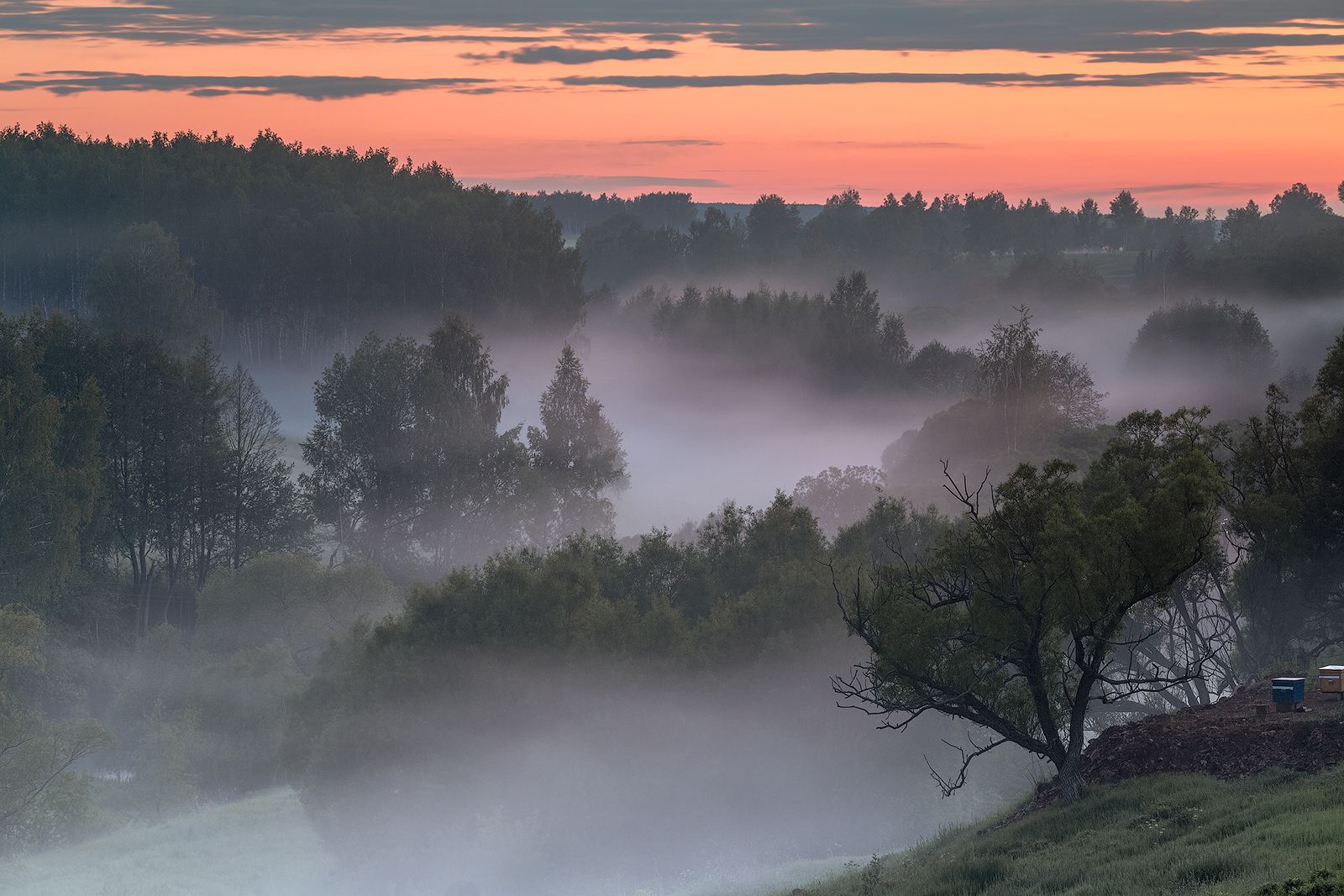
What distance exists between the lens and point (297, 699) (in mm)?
54000

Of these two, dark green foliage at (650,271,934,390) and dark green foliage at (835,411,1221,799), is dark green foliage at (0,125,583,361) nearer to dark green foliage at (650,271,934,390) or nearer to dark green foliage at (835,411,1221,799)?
dark green foliage at (650,271,934,390)

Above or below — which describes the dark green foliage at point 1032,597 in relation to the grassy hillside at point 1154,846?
above

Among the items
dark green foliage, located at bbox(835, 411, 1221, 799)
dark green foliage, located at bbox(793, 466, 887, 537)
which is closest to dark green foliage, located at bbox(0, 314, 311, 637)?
dark green foliage, located at bbox(793, 466, 887, 537)

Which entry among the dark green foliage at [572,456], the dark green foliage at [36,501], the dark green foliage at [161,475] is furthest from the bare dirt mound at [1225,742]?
the dark green foliage at [161,475]

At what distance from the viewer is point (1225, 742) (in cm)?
2728

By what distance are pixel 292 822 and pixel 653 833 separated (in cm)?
1719

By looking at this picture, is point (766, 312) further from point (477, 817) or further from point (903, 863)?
point (903, 863)

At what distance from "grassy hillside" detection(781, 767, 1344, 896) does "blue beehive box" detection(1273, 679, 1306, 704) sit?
10.5 feet

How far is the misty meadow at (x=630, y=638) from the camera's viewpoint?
92.1 ft

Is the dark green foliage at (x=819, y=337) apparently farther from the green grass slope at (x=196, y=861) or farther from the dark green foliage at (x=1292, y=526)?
the dark green foliage at (x=1292, y=526)

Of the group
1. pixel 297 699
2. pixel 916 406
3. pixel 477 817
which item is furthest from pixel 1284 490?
pixel 916 406

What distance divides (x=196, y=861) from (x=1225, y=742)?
1514 inches

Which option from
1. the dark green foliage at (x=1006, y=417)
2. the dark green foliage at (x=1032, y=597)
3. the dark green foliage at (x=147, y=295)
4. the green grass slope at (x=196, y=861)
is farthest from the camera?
the dark green foliage at (x=147, y=295)

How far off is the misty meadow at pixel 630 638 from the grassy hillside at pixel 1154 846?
0.38ft
